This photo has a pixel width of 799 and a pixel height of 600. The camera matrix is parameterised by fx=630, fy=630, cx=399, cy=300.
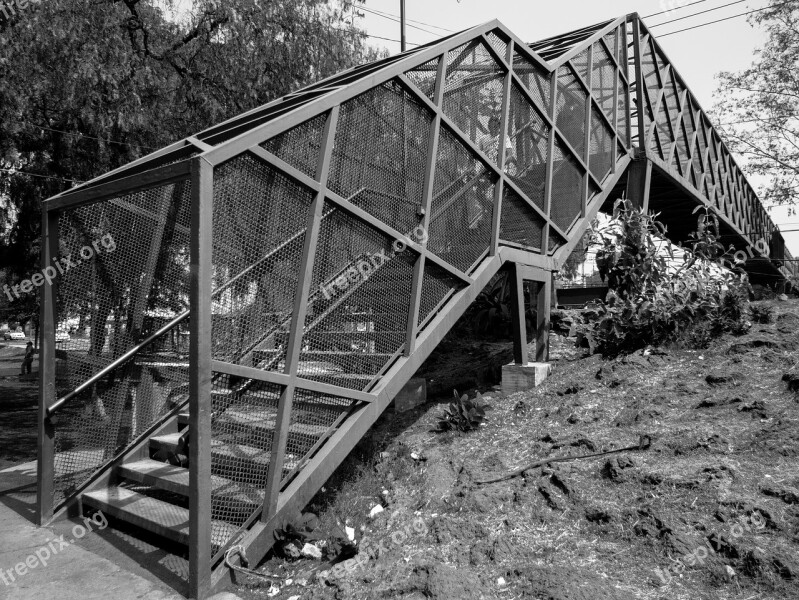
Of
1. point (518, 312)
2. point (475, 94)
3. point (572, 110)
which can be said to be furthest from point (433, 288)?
point (572, 110)

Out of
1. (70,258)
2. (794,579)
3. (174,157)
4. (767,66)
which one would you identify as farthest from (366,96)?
(767,66)

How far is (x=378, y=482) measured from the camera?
5160 millimetres

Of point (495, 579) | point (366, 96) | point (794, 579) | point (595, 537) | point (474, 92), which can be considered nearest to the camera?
point (794, 579)

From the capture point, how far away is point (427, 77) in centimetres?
566

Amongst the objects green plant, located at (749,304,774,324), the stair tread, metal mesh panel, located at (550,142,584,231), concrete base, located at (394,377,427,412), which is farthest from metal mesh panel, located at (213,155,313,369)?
green plant, located at (749,304,774,324)

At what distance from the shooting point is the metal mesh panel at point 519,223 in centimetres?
683

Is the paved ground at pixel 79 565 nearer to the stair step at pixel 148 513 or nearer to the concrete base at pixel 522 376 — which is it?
the stair step at pixel 148 513

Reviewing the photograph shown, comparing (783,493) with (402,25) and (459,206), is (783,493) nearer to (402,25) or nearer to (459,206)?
(459,206)

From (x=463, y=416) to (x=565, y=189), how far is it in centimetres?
366

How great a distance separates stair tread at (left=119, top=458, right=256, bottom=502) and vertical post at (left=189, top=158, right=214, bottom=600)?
0.43 metres

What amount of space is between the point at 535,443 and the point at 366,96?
311cm

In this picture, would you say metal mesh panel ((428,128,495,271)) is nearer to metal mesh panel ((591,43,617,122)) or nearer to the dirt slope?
the dirt slope

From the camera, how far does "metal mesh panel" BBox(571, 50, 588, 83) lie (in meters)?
8.50

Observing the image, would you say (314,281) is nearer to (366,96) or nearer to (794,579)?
(366,96)
